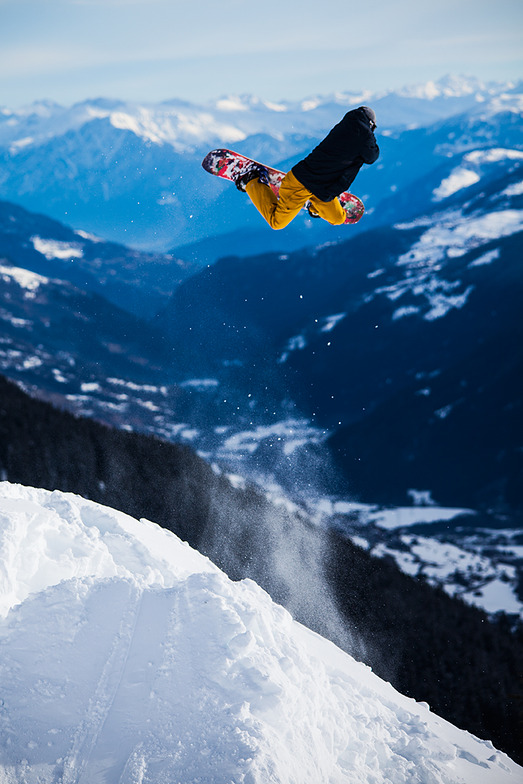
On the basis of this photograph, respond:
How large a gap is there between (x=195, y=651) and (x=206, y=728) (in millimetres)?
1428

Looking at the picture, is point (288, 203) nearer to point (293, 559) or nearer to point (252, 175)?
point (252, 175)

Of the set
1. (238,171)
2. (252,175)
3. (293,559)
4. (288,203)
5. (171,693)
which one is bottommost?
(171,693)

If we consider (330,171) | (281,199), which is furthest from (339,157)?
(281,199)

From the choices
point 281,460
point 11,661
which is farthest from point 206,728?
point 281,460

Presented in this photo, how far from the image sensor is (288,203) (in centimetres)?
1123

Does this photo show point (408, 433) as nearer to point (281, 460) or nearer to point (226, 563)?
point (281, 460)

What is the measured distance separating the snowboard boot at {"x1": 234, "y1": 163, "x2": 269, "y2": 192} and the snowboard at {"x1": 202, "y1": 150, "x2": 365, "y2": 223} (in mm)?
127

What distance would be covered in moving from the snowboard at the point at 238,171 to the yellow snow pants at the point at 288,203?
0.72 m

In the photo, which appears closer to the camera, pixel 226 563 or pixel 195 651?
pixel 195 651

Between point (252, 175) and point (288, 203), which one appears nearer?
point (288, 203)

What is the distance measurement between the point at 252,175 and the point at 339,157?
472 cm

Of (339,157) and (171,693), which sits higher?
(339,157)

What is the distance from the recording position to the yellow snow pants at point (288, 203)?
1085 cm

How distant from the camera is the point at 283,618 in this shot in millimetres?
13141
